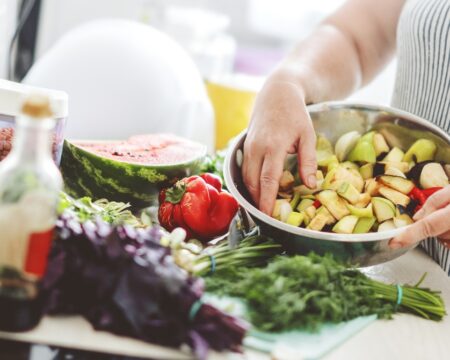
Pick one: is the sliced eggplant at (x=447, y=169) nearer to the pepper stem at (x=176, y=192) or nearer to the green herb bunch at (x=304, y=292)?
the green herb bunch at (x=304, y=292)

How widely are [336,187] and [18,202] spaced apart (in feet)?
2.04

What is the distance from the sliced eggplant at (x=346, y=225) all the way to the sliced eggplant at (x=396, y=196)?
0.09 meters

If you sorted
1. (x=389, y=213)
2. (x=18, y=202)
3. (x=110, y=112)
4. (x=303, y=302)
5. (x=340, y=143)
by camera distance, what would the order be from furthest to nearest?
1. (x=110, y=112)
2. (x=340, y=143)
3. (x=389, y=213)
4. (x=303, y=302)
5. (x=18, y=202)

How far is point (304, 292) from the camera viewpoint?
1.01 metres

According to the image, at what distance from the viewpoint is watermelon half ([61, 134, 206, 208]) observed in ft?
4.64

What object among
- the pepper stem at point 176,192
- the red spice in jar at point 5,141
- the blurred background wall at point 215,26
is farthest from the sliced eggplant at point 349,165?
the blurred background wall at point 215,26

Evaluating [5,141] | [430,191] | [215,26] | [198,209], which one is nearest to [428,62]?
[430,191]

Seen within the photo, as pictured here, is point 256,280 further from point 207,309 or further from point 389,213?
point 389,213

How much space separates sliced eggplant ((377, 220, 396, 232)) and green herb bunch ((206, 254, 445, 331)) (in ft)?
0.42

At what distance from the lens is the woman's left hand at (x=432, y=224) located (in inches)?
45.6

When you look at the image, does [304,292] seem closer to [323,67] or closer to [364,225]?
[364,225]

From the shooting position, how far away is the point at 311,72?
4.99ft

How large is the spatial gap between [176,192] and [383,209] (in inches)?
16.1

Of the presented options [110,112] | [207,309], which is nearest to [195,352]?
[207,309]
